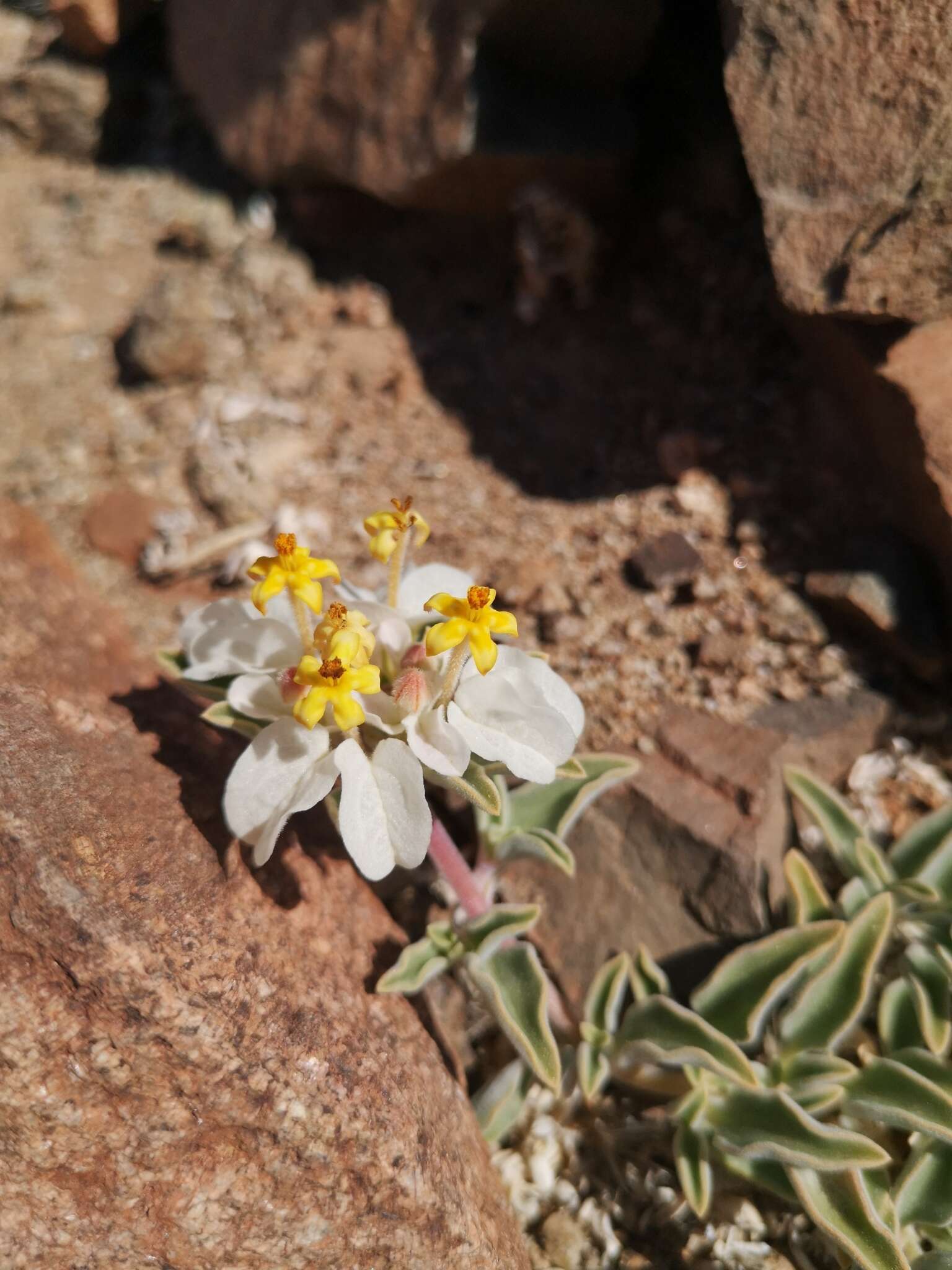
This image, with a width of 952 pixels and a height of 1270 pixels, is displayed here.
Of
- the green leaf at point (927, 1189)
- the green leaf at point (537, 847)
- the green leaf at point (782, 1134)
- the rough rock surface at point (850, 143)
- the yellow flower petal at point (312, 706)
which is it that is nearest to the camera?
the yellow flower petal at point (312, 706)

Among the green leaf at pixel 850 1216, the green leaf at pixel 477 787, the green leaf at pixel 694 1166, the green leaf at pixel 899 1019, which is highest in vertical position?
the green leaf at pixel 477 787

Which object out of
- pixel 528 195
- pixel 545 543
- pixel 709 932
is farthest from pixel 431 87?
pixel 709 932

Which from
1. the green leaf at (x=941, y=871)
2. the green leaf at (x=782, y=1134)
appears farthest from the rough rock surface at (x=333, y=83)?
the green leaf at (x=782, y=1134)

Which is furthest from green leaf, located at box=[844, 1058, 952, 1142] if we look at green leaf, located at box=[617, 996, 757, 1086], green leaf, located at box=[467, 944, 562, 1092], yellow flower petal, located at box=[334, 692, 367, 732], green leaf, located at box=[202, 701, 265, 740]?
green leaf, located at box=[202, 701, 265, 740]

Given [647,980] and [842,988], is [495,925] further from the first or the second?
[842,988]

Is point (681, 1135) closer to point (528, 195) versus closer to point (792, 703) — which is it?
point (792, 703)

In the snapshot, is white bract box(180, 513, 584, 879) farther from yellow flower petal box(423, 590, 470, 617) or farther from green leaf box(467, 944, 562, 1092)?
green leaf box(467, 944, 562, 1092)

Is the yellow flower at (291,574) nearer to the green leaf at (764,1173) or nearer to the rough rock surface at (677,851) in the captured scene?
the rough rock surface at (677,851)

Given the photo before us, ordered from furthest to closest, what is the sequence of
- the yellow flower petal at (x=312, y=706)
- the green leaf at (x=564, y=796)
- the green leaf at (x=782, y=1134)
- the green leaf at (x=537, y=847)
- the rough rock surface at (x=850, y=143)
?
the rough rock surface at (x=850, y=143) < the green leaf at (x=564, y=796) < the green leaf at (x=537, y=847) < the green leaf at (x=782, y=1134) < the yellow flower petal at (x=312, y=706)
